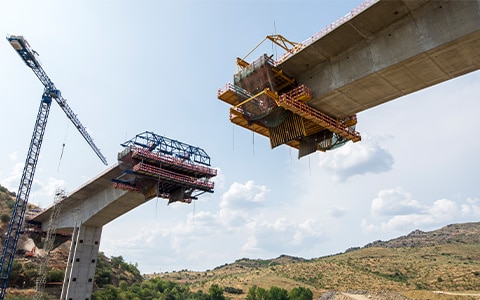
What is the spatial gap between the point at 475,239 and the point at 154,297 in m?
133

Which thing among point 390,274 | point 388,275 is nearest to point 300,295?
point 388,275

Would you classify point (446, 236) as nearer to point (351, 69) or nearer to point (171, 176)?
point (171, 176)

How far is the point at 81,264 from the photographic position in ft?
128

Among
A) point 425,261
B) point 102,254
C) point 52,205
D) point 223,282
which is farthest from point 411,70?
point 425,261

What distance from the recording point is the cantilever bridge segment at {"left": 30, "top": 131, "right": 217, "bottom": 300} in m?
31.8

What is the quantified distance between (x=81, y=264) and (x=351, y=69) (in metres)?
37.7

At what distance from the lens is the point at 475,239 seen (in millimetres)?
132625

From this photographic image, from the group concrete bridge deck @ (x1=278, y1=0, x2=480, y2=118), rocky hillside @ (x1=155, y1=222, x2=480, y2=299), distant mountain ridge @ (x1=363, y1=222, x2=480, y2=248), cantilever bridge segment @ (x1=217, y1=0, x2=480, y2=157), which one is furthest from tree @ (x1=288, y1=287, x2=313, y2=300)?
distant mountain ridge @ (x1=363, y1=222, x2=480, y2=248)

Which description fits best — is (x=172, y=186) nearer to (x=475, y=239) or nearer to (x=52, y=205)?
(x=52, y=205)

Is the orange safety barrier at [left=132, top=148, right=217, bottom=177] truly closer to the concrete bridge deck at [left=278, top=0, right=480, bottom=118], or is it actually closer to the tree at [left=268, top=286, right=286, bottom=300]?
the concrete bridge deck at [left=278, top=0, right=480, bottom=118]

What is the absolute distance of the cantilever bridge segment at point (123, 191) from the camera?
3180 centimetres

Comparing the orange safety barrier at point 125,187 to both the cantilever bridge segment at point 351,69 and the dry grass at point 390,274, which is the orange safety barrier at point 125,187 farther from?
the dry grass at point 390,274

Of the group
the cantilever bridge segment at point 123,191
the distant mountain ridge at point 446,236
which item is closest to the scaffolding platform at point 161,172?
the cantilever bridge segment at point 123,191

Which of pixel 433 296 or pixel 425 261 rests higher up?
pixel 425 261
